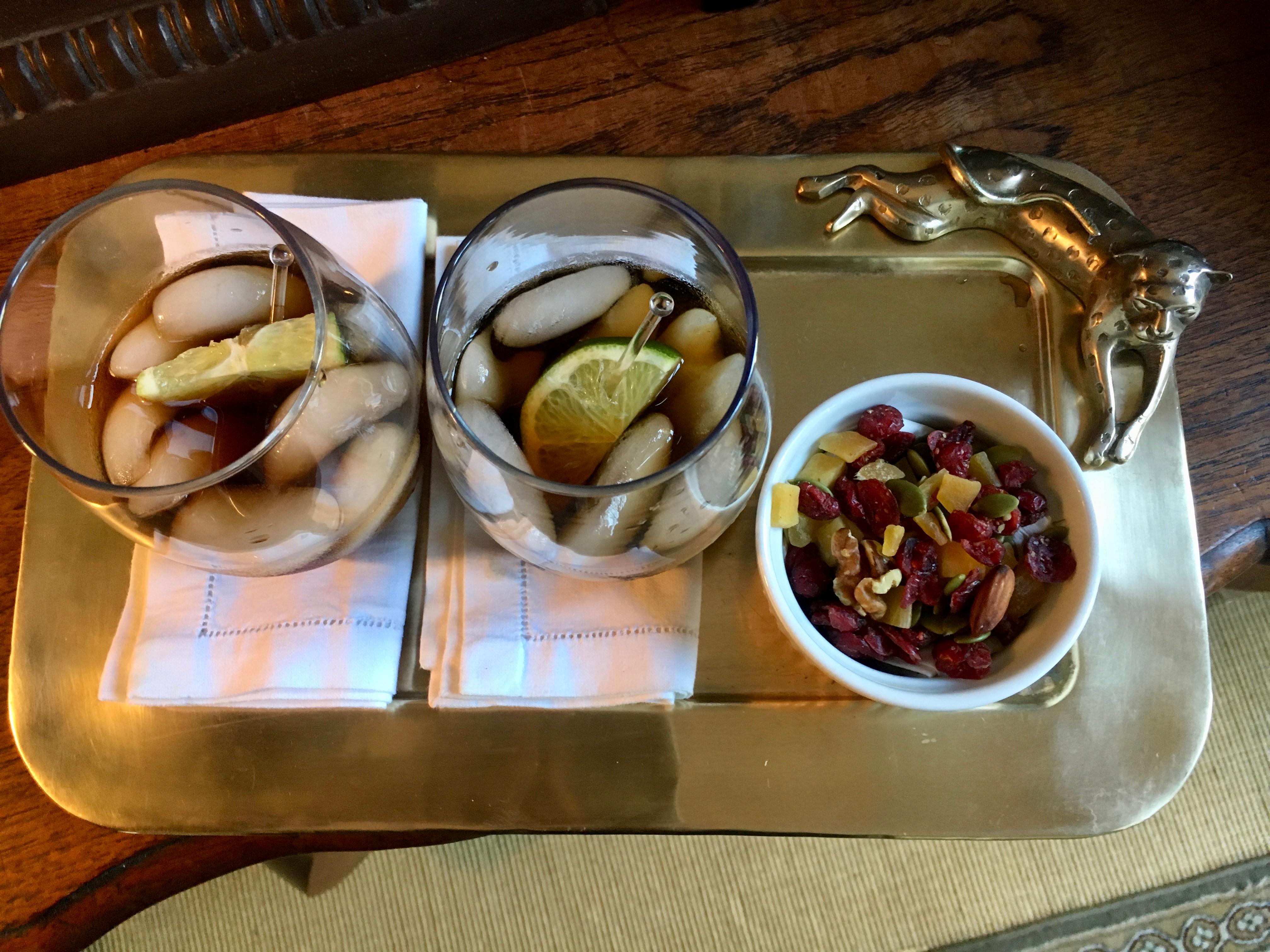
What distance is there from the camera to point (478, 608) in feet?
1.74

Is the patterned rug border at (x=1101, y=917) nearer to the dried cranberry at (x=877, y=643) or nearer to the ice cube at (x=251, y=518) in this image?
the dried cranberry at (x=877, y=643)

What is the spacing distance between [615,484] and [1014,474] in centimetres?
27

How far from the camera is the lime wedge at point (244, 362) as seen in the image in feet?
1.45

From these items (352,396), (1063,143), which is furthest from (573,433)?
(1063,143)

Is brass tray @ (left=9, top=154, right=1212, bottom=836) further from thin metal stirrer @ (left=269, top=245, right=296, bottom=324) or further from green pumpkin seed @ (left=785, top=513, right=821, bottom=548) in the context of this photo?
thin metal stirrer @ (left=269, top=245, right=296, bottom=324)

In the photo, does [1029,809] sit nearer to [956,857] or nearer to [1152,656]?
[1152,656]

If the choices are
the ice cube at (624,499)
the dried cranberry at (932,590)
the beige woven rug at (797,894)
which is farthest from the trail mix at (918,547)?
the beige woven rug at (797,894)

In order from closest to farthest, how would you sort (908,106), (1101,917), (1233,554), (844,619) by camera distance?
1. (844,619)
2. (1233,554)
3. (908,106)
4. (1101,917)

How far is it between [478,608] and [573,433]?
148mm

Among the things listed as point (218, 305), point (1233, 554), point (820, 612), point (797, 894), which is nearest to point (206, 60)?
point (218, 305)

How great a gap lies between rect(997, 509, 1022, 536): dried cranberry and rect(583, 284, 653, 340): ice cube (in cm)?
25

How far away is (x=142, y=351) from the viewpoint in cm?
49

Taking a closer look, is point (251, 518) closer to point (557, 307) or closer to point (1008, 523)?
point (557, 307)

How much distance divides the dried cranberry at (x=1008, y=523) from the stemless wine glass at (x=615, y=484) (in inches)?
6.1
